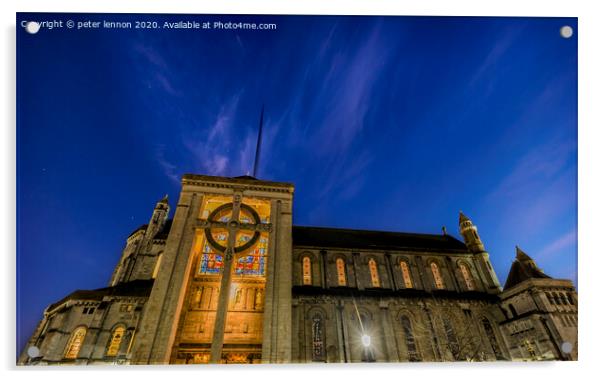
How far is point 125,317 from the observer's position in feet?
68.3

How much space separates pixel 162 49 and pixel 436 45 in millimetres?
12439

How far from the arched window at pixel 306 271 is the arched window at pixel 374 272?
507cm

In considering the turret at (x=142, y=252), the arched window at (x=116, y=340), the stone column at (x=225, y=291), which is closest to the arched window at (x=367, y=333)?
the stone column at (x=225, y=291)

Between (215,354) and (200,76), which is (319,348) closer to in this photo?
(215,354)

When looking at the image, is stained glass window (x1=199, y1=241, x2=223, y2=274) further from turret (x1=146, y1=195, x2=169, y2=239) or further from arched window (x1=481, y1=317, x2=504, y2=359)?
arched window (x1=481, y1=317, x2=504, y2=359)

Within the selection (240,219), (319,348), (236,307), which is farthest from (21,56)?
(319,348)

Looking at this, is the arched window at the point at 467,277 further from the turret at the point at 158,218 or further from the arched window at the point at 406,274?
the turret at the point at 158,218

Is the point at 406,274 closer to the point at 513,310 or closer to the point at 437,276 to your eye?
the point at 437,276

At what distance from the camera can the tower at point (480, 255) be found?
23938mm

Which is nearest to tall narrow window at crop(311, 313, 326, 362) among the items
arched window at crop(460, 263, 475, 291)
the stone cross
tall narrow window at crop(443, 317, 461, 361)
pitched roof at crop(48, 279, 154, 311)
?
the stone cross

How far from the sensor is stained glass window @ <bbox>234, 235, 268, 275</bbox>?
2066 centimetres

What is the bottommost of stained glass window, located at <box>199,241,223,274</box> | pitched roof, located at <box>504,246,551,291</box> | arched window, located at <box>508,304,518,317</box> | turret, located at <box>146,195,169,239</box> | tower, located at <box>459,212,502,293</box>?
arched window, located at <box>508,304,518,317</box>

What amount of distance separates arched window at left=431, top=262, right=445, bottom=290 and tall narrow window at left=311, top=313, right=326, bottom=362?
10.3 metres

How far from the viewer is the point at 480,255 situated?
2562cm
